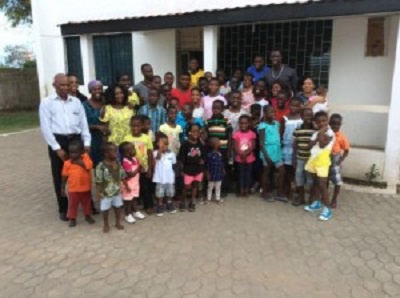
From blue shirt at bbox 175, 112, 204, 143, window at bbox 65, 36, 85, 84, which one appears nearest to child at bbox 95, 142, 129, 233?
blue shirt at bbox 175, 112, 204, 143

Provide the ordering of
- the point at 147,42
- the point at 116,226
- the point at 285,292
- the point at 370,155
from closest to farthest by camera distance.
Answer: the point at 285,292
the point at 116,226
the point at 370,155
the point at 147,42

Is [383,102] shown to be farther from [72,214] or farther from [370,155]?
[72,214]

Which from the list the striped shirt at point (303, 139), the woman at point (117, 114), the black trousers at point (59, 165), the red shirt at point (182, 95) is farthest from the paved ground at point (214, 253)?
the red shirt at point (182, 95)

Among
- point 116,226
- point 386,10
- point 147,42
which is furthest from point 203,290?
point 147,42

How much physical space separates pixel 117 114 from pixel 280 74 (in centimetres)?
260

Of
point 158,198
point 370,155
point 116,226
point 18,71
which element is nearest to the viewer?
point 116,226

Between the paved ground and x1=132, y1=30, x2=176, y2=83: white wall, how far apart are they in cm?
494

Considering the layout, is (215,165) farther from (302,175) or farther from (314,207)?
(314,207)

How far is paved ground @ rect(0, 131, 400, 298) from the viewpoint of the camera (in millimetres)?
3451

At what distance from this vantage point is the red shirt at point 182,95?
19.2 ft

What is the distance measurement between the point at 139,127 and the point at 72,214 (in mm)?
1340

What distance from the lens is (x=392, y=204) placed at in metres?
5.45

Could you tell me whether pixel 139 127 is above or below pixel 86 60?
below

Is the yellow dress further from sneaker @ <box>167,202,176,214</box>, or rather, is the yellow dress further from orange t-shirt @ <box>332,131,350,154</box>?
orange t-shirt @ <box>332,131,350,154</box>
